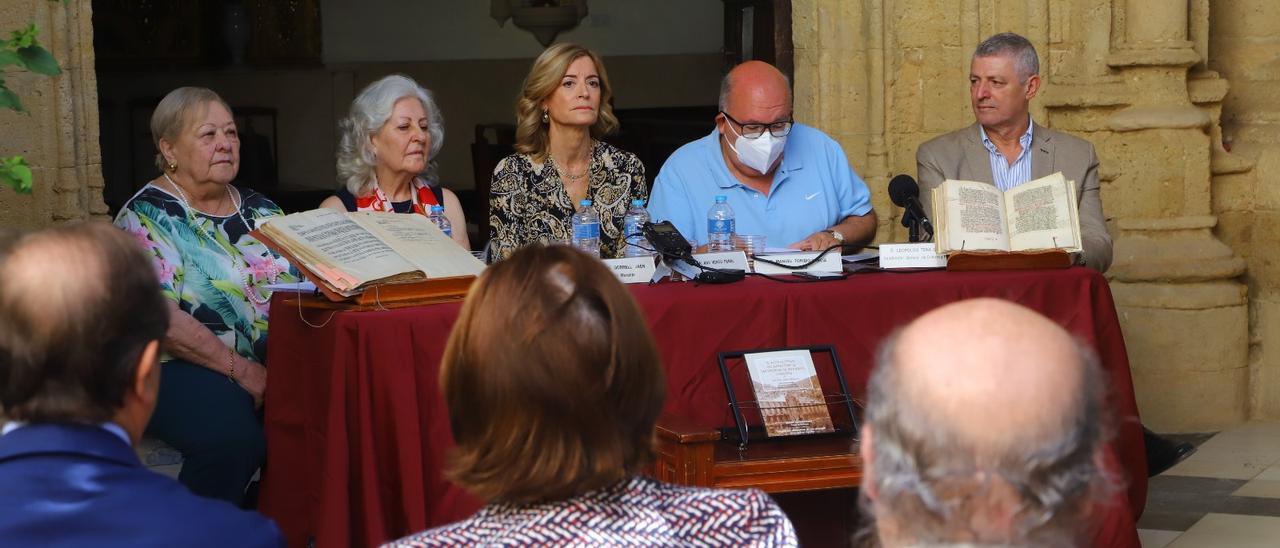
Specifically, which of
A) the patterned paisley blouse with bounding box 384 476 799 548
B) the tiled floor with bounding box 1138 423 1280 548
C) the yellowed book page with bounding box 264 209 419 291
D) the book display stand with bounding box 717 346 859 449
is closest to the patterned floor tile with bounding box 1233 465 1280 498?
the tiled floor with bounding box 1138 423 1280 548

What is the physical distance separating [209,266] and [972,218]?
2.15 m

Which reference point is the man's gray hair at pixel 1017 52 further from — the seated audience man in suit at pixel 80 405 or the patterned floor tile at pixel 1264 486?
the seated audience man in suit at pixel 80 405

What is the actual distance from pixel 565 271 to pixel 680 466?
1.70 metres

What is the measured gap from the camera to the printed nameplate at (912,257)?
437 cm

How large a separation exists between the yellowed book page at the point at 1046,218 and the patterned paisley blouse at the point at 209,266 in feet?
6.81

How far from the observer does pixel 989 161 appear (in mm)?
5199

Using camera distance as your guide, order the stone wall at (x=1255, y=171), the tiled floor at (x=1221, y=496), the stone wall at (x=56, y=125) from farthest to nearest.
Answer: the stone wall at (x=1255, y=171) < the stone wall at (x=56, y=125) < the tiled floor at (x=1221, y=496)

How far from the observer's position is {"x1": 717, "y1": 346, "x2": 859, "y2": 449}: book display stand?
379 centimetres

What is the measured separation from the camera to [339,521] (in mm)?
3594

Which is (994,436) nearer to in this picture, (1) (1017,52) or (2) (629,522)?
(2) (629,522)

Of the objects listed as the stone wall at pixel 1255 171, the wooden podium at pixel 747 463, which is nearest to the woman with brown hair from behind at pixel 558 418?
the wooden podium at pixel 747 463

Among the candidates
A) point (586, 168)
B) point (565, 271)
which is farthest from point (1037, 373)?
point (586, 168)

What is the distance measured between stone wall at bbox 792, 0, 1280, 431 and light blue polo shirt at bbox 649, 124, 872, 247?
1486mm

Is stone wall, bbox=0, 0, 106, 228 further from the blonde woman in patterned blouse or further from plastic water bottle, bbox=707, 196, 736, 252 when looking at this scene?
plastic water bottle, bbox=707, 196, 736, 252
